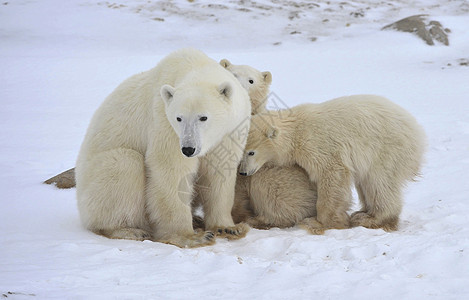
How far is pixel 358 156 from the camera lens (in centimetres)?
512

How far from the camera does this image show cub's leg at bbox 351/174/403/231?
5129mm

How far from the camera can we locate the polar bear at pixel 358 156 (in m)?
5.10

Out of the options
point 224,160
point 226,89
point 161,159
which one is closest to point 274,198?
point 224,160

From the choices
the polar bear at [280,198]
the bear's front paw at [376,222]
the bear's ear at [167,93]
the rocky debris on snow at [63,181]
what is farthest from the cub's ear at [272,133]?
the rocky debris on snow at [63,181]

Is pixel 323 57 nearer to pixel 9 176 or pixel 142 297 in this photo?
pixel 9 176

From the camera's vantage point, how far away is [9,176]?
7.91 meters

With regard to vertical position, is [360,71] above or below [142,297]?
below

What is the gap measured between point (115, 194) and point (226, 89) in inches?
56.1

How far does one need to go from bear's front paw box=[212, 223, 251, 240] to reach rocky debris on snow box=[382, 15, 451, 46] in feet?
42.0

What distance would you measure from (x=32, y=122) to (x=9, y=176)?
4.01m

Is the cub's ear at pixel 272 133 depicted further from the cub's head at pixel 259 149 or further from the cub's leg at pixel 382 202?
the cub's leg at pixel 382 202

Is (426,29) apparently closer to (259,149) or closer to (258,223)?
(259,149)

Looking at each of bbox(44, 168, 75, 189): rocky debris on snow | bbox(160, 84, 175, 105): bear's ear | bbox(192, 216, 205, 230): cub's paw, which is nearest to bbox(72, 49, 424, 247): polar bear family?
bbox(160, 84, 175, 105): bear's ear

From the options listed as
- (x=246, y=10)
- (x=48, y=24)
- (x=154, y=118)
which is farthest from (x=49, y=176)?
(x=246, y=10)
